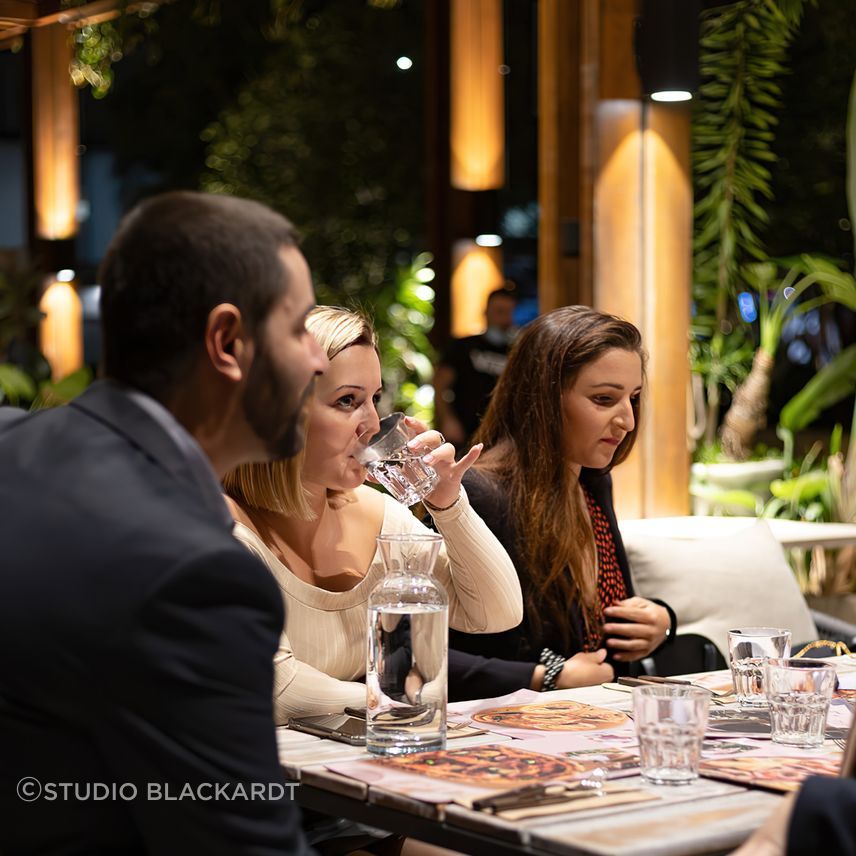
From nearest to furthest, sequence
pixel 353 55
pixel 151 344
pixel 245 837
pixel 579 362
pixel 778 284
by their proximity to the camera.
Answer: pixel 245 837
pixel 151 344
pixel 579 362
pixel 778 284
pixel 353 55

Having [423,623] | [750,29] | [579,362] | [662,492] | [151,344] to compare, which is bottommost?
[662,492]

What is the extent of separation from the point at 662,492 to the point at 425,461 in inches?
116

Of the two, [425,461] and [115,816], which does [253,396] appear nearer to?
[115,816]

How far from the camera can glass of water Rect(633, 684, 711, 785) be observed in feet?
5.62

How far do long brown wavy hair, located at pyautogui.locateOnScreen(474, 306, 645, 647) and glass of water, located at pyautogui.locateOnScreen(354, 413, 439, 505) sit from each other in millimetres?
651

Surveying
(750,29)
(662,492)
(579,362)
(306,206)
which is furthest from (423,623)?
(306,206)

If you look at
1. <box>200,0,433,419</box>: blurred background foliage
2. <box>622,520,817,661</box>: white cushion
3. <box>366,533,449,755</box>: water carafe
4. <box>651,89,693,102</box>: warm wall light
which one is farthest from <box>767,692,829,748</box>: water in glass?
<box>200,0,433,419</box>: blurred background foliage

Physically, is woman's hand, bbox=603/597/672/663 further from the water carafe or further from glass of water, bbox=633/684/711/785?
glass of water, bbox=633/684/711/785

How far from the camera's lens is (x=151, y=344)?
140 cm

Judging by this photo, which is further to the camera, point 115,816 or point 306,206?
point 306,206

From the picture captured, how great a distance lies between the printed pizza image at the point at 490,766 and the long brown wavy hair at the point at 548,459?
1.08 metres

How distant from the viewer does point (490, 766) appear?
71.3 inches

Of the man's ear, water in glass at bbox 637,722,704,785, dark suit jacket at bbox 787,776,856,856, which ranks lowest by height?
water in glass at bbox 637,722,704,785

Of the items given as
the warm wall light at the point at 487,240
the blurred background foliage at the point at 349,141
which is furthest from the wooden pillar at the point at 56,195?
the warm wall light at the point at 487,240
